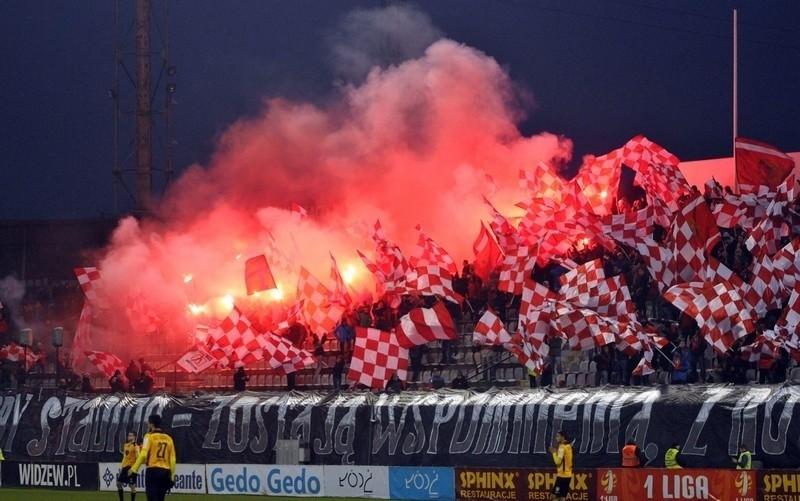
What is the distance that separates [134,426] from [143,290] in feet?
47.5

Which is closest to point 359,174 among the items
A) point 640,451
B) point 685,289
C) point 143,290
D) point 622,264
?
point 143,290

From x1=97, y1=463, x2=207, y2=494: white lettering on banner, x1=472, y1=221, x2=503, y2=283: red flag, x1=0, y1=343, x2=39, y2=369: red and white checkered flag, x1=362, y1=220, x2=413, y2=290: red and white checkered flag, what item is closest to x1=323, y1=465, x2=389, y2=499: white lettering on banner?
x1=97, y1=463, x2=207, y2=494: white lettering on banner

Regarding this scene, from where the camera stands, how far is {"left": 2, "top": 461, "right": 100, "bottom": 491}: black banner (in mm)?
35000

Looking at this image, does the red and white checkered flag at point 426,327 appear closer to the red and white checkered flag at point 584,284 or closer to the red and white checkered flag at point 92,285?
the red and white checkered flag at point 584,284

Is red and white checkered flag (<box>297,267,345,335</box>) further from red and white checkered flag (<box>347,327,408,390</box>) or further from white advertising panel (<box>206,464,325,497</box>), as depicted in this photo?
white advertising panel (<box>206,464,325,497</box>)

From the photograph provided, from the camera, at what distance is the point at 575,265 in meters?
37.1

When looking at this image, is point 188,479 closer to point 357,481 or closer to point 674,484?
point 357,481

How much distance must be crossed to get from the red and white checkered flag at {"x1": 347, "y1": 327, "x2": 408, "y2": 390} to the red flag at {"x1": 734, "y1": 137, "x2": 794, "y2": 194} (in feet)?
35.2

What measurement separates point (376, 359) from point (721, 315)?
948 cm

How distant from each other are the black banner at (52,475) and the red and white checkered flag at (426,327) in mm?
8966

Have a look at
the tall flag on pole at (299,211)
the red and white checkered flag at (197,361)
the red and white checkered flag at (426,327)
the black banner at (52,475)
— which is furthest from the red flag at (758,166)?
the black banner at (52,475)

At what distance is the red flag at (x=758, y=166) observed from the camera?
3791 cm

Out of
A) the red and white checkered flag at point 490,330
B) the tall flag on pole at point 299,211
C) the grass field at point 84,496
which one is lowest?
the grass field at point 84,496

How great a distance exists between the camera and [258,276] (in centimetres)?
4503
